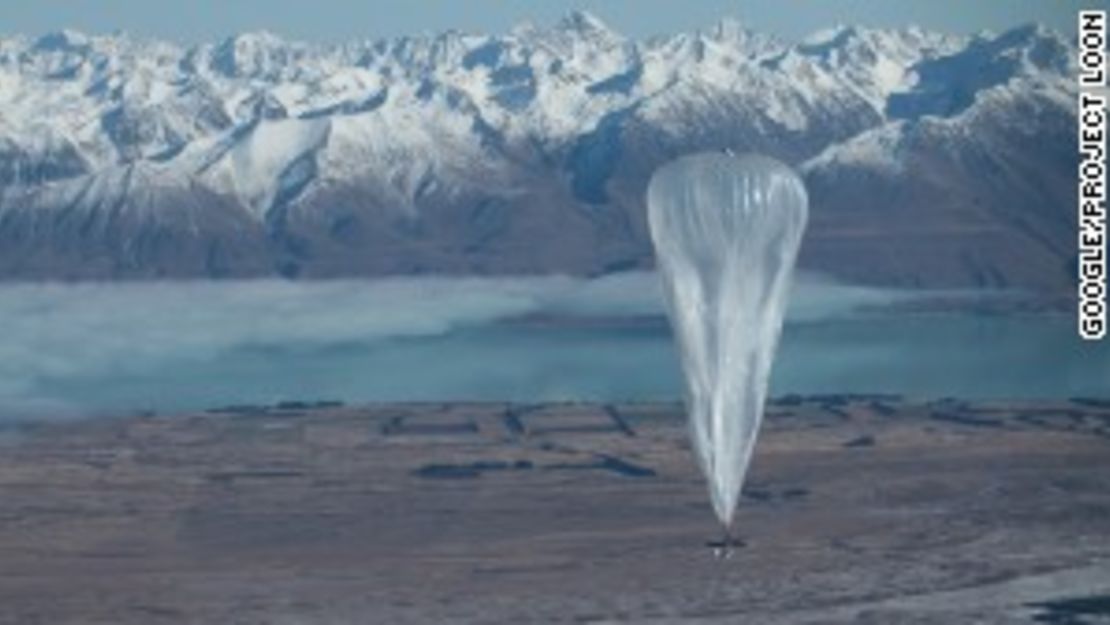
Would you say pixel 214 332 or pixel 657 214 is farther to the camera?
pixel 214 332

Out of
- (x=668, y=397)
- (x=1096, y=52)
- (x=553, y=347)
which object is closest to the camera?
(x=1096, y=52)

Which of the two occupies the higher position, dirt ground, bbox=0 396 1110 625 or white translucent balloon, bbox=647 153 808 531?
white translucent balloon, bbox=647 153 808 531

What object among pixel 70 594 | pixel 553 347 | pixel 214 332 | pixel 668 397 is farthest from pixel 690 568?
pixel 214 332

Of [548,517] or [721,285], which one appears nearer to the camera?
[721,285]

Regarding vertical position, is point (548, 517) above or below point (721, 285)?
below

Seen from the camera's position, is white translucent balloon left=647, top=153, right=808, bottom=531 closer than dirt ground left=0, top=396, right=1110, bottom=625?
Yes

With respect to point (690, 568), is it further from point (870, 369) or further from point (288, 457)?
point (870, 369)
